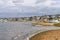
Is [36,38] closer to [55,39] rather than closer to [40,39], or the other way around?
[40,39]

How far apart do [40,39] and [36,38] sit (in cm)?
14

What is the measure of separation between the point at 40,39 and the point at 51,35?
19.2 inches

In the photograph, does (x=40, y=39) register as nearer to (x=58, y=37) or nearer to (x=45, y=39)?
(x=45, y=39)

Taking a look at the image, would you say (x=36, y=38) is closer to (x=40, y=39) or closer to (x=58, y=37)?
(x=40, y=39)

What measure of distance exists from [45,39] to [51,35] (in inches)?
18.7

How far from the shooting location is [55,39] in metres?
5.57

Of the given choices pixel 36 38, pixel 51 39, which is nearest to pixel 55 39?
pixel 51 39

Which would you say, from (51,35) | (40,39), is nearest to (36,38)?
(40,39)

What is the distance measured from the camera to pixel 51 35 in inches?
235

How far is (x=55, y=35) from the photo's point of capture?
593 centimetres

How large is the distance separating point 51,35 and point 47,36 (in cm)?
23

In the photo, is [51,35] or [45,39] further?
Result: [51,35]

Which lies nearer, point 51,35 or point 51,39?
point 51,39

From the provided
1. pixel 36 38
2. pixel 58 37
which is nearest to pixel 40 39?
pixel 36 38
